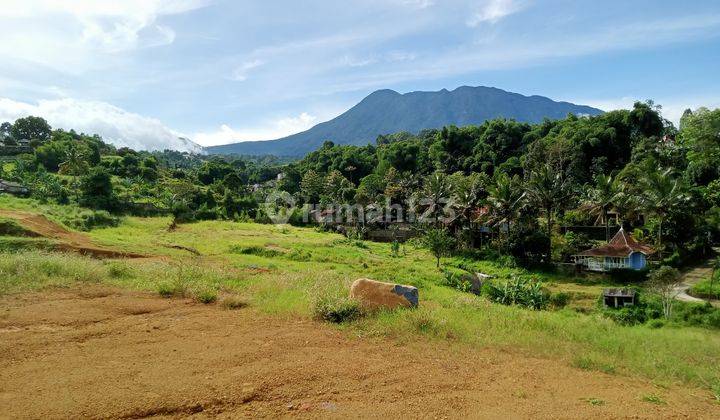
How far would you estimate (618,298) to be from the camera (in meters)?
23.7

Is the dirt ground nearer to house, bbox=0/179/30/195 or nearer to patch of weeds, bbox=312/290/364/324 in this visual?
patch of weeds, bbox=312/290/364/324

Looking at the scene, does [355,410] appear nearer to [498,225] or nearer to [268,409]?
[268,409]

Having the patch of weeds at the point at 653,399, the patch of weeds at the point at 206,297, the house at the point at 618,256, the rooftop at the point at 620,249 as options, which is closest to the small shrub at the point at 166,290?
the patch of weeds at the point at 206,297

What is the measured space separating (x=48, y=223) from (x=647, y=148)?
54248mm

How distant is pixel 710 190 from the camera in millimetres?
30625

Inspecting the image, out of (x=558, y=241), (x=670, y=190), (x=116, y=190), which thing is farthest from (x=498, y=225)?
(x=116, y=190)

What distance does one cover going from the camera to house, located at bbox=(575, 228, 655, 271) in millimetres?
28594

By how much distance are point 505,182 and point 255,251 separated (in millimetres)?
17701

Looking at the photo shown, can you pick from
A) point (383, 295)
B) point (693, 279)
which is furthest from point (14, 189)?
point (693, 279)

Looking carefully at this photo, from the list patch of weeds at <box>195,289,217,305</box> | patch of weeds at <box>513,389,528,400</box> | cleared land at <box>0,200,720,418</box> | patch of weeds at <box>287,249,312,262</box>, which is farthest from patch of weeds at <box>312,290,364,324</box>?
patch of weeds at <box>287,249,312,262</box>

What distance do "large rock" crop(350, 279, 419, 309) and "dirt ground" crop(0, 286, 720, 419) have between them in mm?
1385

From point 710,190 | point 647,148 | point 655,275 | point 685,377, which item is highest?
point 647,148

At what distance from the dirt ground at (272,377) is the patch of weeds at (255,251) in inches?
730

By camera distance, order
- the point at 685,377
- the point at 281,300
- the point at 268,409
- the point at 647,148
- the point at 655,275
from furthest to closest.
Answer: the point at 647,148, the point at 655,275, the point at 281,300, the point at 685,377, the point at 268,409
